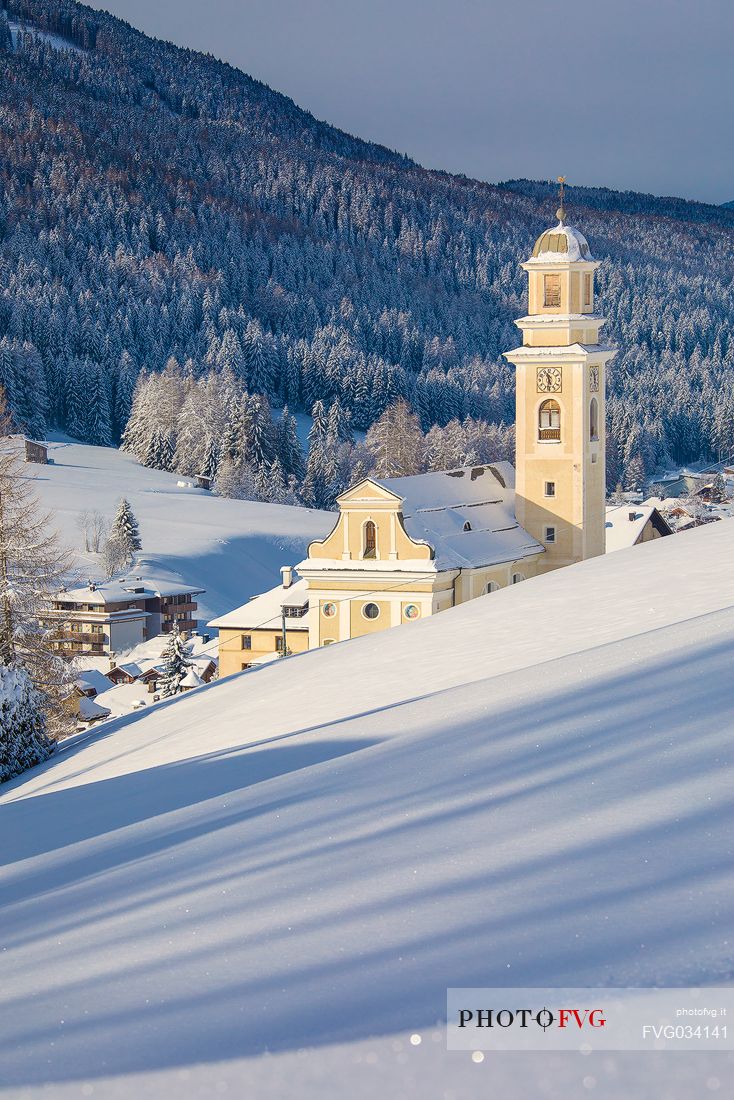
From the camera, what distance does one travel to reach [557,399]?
131 ft

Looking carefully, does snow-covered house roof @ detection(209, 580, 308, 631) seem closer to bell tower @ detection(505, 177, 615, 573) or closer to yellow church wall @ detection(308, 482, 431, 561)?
yellow church wall @ detection(308, 482, 431, 561)

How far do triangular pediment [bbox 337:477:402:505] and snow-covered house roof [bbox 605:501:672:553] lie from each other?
12.8m

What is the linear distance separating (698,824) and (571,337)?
3529 centimetres

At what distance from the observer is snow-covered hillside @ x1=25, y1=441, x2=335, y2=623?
270 feet

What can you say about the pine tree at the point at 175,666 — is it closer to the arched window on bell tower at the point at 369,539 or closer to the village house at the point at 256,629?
the village house at the point at 256,629

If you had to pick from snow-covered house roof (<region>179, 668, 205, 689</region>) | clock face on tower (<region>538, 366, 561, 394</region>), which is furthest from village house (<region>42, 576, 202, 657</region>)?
clock face on tower (<region>538, 366, 561, 394</region>)

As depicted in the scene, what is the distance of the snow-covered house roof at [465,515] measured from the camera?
35500mm

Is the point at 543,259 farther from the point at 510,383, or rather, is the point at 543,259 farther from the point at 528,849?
the point at 510,383

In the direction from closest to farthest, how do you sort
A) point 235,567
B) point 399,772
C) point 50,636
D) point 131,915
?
point 131,915
point 399,772
point 50,636
point 235,567

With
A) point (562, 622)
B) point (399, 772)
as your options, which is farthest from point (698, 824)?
point (562, 622)

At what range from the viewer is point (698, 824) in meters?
5.31

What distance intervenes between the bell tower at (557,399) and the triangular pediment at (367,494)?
5.93 m

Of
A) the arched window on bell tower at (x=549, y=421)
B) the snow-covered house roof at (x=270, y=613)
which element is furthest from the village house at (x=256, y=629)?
the arched window on bell tower at (x=549, y=421)

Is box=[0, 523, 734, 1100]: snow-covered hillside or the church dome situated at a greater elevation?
the church dome
